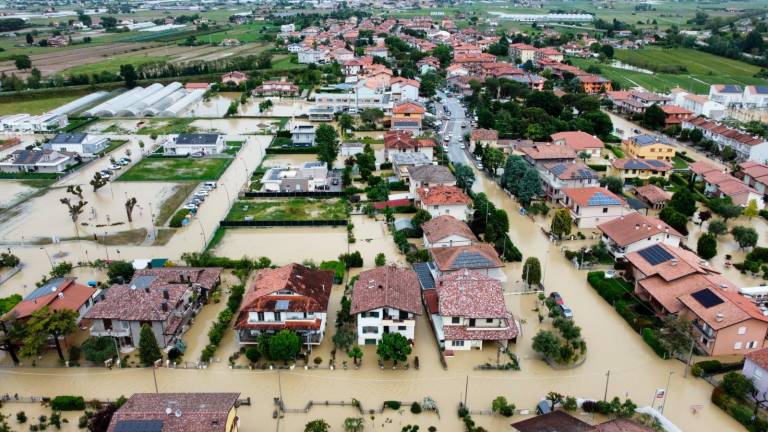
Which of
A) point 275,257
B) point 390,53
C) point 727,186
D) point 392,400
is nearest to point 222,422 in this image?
point 392,400

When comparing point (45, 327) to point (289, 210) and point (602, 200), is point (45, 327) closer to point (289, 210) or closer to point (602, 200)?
point (289, 210)

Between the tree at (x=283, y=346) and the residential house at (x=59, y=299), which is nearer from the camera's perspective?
the tree at (x=283, y=346)

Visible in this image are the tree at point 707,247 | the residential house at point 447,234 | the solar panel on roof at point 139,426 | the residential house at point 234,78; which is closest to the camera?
the solar panel on roof at point 139,426

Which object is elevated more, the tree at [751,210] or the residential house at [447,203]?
the residential house at [447,203]

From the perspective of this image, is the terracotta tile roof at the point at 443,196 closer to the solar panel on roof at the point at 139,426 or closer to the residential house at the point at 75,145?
the solar panel on roof at the point at 139,426

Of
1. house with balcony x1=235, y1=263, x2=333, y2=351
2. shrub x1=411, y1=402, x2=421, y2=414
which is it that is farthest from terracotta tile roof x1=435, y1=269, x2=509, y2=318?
house with balcony x1=235, y1=263, x2=333, y2=351

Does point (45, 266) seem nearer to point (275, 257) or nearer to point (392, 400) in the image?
point (275, 257)

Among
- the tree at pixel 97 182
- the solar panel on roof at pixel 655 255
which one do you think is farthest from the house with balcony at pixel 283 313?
the tree at pixel 97 182
